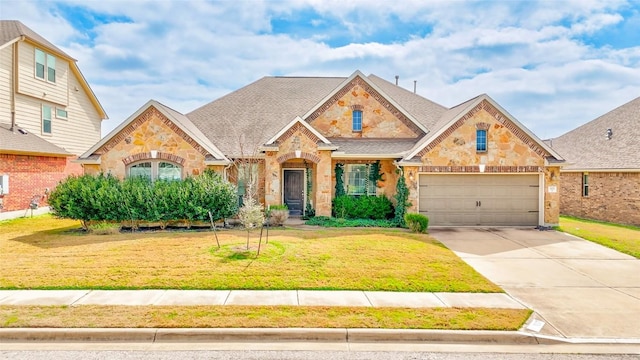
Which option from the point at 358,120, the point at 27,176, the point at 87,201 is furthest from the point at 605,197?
the point at 27,176

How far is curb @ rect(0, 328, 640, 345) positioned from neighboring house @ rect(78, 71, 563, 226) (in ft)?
30.3

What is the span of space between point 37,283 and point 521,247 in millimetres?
13758

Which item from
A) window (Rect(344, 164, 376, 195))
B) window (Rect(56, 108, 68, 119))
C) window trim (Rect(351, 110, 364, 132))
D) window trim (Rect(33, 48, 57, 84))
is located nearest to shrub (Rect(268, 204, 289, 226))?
window (Rect(344, 164, 376, 195))

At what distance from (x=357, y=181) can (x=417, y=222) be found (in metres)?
4.26

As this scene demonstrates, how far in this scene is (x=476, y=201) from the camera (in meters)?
16.2

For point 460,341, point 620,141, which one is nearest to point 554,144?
point 620,141

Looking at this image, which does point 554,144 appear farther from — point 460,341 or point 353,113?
point 460,341

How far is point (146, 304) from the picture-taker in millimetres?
6848

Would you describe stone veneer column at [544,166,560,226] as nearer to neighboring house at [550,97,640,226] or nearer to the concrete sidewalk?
neighboring house at [550,97,640,226]

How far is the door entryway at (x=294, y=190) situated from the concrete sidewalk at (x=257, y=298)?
10568 millimetres

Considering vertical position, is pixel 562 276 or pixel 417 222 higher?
pixel 417 222

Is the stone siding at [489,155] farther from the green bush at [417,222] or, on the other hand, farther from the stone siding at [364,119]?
the stone siding at [364,119]

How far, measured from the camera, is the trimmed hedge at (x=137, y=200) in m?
13.9

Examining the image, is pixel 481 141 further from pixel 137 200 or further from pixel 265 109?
pixel 137 200
